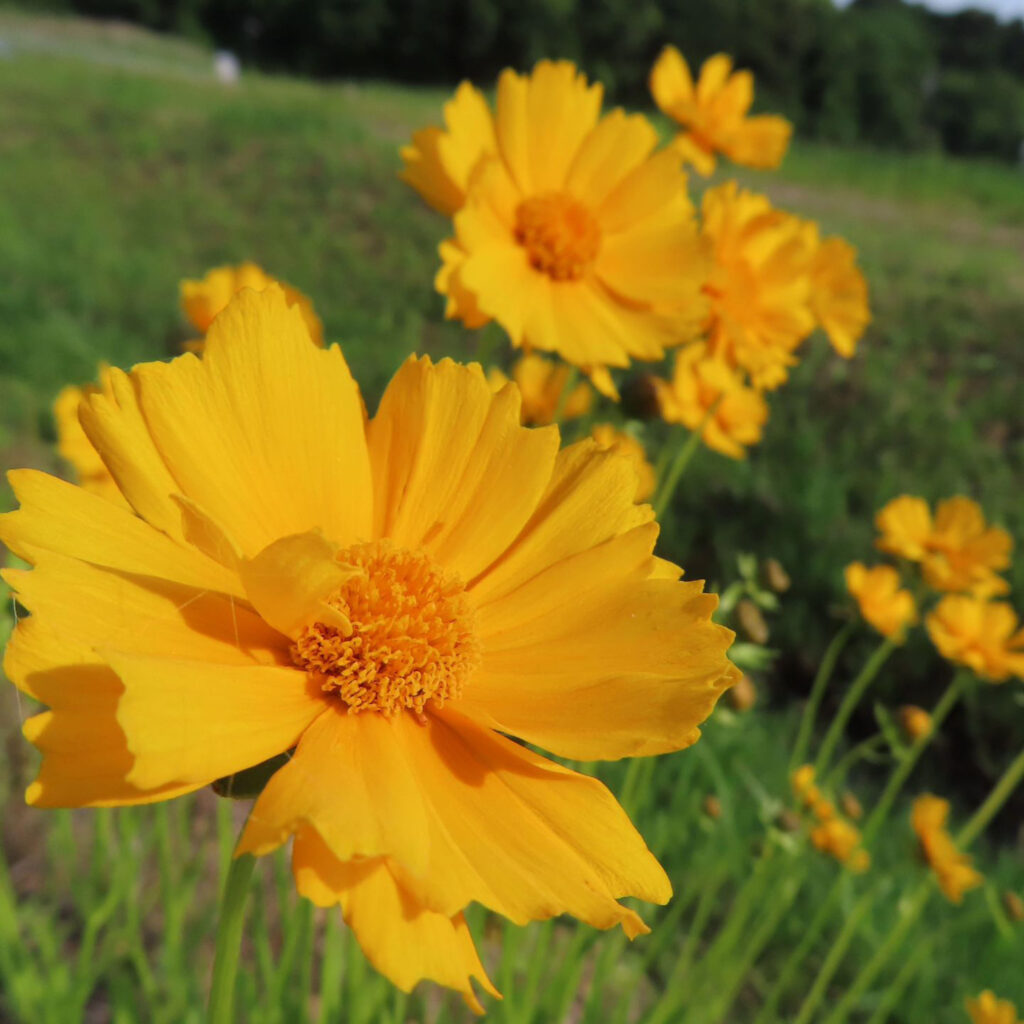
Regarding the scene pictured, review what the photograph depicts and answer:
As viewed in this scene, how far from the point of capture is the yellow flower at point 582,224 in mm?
899

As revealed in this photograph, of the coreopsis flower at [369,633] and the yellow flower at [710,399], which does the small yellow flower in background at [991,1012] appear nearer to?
the yellow flower at [710,399]

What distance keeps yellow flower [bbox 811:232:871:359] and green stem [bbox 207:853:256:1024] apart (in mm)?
954

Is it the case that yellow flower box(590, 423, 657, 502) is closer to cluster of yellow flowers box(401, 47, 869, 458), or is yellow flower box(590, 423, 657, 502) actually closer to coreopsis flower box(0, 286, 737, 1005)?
cluster of yellow flowers box(401, 47, 869, 458)

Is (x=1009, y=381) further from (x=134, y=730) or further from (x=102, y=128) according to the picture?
(x=102, y=128)

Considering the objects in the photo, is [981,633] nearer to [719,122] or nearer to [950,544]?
[950,544]

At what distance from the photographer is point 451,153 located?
0.91m

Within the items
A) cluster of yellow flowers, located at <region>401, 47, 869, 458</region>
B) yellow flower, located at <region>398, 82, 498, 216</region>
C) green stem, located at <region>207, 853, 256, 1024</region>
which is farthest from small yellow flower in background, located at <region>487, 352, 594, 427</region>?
green stem, located at <region>207, 853, 256, 1024</region>

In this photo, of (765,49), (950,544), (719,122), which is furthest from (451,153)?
(765,49)

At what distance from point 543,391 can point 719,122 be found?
0.39 metres

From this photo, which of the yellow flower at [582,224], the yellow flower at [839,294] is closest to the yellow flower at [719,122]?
the yellow flower at [839,294]

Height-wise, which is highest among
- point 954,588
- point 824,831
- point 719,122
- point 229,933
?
point 719,122

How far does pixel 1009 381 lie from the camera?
365cm

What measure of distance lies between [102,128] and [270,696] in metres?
8.19

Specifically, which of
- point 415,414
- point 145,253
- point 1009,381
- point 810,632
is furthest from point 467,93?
point 145,253
